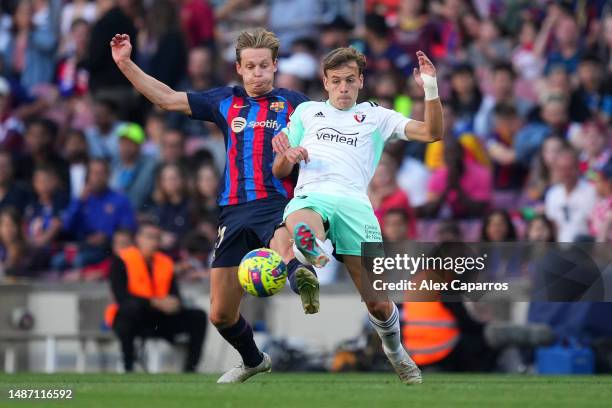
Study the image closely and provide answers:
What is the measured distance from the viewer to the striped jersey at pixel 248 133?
35.8ft

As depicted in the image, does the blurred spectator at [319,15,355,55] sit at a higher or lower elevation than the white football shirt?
higher

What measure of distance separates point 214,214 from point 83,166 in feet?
7.85

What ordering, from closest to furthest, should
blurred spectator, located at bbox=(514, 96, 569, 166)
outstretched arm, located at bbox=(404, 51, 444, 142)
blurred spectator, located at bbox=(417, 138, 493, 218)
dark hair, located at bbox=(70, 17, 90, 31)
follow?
outstretched arm, located at bbox=(404, 51, 444, 142) < blurred spectator, located at bbox=(417, 138, 493, 218) < blurred spectator, located at bbox=(514, 96, 569, 166) < dark hair, located at bbox=(70, 17, 90, 31)

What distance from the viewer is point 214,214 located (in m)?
17.7

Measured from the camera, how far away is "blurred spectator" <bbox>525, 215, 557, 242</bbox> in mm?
16009

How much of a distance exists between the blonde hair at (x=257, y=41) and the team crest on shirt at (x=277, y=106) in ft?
1.10

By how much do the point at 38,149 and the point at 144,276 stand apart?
411 cm

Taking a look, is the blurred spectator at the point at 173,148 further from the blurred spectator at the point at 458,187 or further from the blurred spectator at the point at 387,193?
the blurred spectator at the point at 458,187

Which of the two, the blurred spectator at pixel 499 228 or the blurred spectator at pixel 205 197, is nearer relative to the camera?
the blurred spectator at pixel 499 228

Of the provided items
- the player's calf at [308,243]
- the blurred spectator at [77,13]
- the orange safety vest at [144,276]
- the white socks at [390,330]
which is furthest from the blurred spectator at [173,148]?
the player's calf at [308,243]

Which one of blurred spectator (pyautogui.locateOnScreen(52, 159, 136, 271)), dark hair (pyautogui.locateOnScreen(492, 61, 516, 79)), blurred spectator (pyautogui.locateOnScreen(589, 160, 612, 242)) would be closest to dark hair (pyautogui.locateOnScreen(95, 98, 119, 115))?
blurred spectator (pyautogui.locateOnScreen(52, 159, 136, 271))

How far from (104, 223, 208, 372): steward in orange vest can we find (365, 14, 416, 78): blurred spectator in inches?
194

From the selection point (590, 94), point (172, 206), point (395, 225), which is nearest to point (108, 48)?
point (172, 206)

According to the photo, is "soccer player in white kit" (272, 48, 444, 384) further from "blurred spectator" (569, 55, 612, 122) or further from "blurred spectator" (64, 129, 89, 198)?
"blurred spectator" (64, 129, 89, 198)
